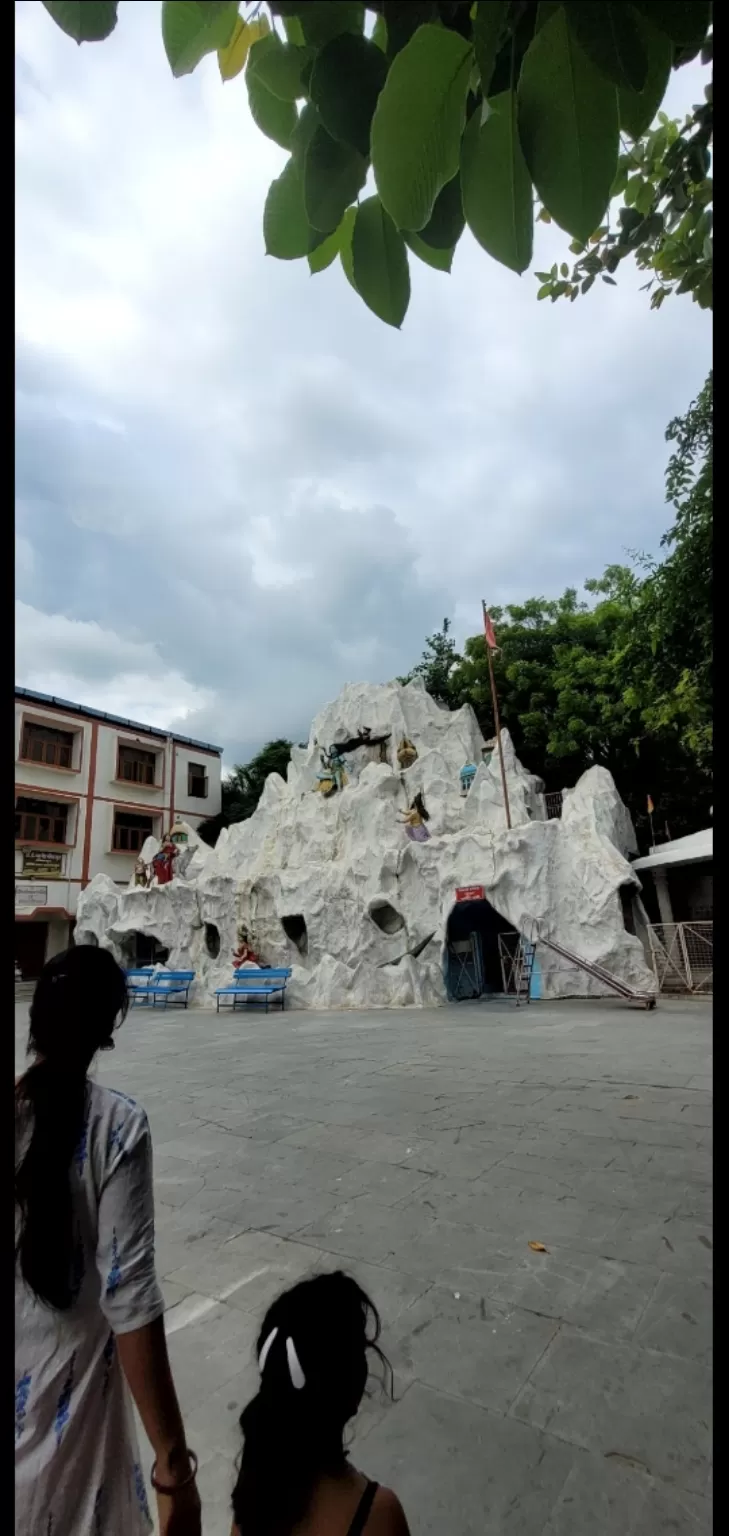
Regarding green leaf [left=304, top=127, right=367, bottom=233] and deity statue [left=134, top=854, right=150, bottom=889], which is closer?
green leaf [left=304, top=127, right=367, bottom=233]

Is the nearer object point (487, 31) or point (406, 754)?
point (487, 31)

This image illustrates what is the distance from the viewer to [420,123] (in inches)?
32.0

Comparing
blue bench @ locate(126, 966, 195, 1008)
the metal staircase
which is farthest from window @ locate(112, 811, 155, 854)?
the metal staircase

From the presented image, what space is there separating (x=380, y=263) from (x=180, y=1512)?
77.3 inches

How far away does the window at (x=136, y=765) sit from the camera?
877 inches

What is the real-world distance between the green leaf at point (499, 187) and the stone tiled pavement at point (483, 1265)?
2.51 m

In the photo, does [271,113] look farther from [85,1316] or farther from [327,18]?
[85,1316]

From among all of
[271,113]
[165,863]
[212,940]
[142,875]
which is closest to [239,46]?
[271,113]

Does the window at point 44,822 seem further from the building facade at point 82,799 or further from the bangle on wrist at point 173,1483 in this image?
the bangle on wrist at point 173,1483

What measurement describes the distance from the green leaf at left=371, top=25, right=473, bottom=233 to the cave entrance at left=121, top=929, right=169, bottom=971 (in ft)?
70.3

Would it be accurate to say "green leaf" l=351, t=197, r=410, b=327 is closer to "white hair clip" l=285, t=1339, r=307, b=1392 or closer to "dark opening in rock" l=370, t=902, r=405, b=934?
"white hair clip" l=285, t=1339, r=307, b=1392

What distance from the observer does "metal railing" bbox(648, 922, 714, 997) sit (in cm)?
1248

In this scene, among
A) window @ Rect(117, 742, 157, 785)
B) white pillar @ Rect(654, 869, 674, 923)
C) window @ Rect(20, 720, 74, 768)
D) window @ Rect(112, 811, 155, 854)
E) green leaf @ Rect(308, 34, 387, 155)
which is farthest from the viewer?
window @ Rect(112, 811, 155, 854)

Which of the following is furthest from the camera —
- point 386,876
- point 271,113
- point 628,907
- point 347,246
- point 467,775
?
point 467,775
